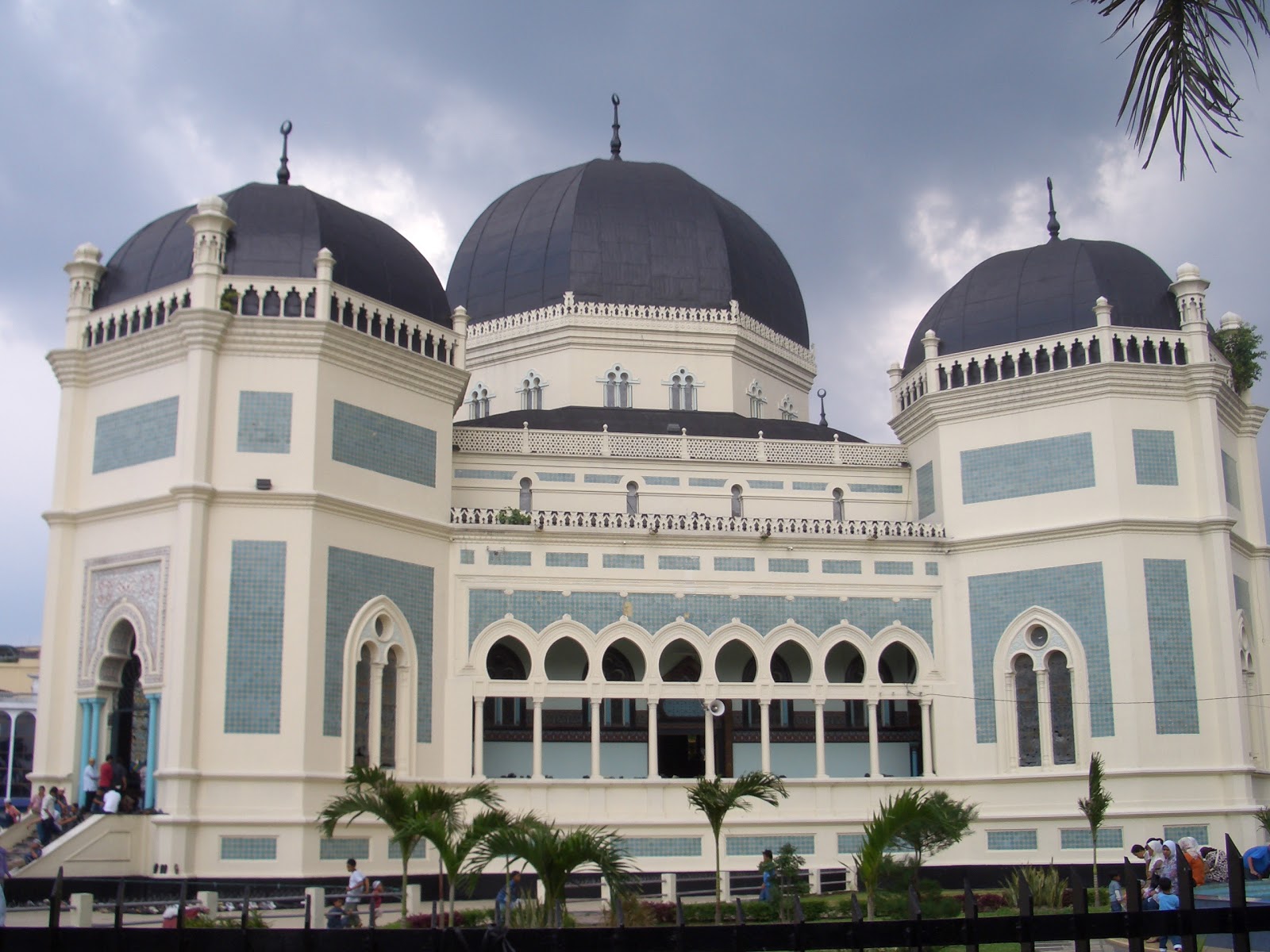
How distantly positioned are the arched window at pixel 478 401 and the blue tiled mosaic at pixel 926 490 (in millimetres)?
11054

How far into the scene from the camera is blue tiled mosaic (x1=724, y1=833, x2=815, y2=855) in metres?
27.2

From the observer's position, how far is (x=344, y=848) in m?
24.5

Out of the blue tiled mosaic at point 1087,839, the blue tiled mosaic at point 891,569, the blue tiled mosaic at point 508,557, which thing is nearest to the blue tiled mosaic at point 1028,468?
the blue tiled mosaic at point 891,569

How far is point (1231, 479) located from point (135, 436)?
2256cm

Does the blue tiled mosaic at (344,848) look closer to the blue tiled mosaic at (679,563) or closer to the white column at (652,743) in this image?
the white column at (652,743)

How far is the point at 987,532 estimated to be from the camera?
2916 centimetres

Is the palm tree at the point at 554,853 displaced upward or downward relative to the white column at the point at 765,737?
downward

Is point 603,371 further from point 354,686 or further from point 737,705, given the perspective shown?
point 354,686

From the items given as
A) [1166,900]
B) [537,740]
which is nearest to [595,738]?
[537,740]

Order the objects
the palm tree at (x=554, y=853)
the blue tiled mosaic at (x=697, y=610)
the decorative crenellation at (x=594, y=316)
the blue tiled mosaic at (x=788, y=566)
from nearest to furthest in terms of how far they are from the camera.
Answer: the palm tree at (x=554, y=853) → the blue tiled mosaic at (x=697, y=610) → the blue tiled mosaic at (x=788, y=566) → the decorative crenellation at (x=594, y=316)

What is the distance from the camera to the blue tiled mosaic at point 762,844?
89.1 ft

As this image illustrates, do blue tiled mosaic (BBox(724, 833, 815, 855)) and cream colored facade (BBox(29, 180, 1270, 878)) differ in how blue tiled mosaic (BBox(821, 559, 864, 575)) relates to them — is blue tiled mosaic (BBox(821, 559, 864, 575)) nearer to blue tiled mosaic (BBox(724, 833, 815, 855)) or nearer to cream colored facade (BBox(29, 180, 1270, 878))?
cream colored facade (BBox(29, 180, 1270, 878))

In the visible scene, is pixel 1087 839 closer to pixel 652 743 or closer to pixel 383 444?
pixel 652 743

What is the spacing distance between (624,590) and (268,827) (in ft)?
27.6
